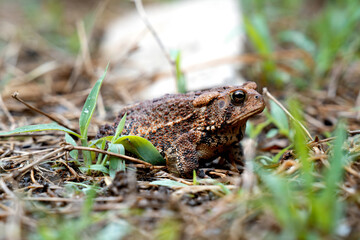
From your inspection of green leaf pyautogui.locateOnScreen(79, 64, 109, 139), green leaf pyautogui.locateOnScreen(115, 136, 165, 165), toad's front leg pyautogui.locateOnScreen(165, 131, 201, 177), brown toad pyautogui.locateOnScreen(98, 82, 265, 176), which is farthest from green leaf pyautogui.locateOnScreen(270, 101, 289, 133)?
green leaf pyautogui.locateOnScreen(79, 64, 109, 139)

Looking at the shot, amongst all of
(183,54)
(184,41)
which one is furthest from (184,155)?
(184,41)

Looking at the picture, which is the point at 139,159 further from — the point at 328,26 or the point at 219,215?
the point at 328,26

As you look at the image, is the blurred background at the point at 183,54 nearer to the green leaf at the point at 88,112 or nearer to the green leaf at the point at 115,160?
the green leaf at the point at 88,112

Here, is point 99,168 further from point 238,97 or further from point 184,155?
point 238,97

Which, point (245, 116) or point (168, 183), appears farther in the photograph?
point (245, 116)

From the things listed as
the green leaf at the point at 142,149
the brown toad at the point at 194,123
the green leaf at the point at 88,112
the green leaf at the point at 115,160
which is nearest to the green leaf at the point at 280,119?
the brown toad at the point at 194,123

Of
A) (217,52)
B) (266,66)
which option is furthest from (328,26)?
(217,52)
